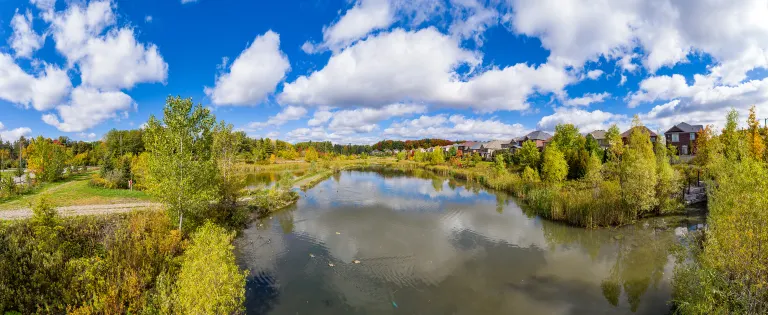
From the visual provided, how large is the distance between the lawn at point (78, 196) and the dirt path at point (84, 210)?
3.99 feet

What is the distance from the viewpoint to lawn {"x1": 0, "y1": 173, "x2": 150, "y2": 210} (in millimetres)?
20078

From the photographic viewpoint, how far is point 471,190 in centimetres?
4075

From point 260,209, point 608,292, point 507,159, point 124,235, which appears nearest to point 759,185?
point 608,292

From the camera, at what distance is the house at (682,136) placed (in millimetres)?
62281

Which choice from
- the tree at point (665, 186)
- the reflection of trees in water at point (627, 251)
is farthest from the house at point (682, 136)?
the reflection of trees in water at point (627, 251)

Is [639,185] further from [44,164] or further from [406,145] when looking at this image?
[406,145]

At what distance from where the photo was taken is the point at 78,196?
22922 mm

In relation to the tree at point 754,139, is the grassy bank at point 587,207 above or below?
below

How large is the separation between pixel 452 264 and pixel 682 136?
76961 mm

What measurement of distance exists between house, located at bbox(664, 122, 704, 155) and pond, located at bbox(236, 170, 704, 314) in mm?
55749

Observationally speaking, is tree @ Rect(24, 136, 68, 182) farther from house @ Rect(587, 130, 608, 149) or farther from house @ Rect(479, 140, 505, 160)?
house @ Rect(479, 140, 505, 160)

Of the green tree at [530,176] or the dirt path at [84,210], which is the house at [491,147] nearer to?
the green tree at [530,176]

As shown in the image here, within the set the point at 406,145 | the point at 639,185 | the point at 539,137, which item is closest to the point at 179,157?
the point at 639,185

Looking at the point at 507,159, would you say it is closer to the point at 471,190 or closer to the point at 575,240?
the point at 471,190
